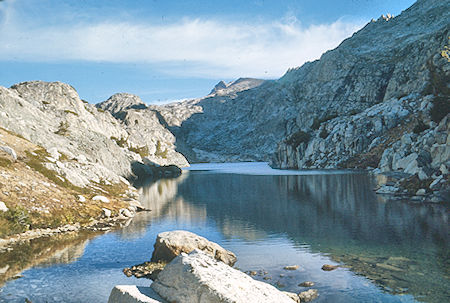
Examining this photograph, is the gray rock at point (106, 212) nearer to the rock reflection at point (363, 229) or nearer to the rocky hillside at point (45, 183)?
the rocky hillside at point (45, 183)

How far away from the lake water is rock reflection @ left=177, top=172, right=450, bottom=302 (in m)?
0.08

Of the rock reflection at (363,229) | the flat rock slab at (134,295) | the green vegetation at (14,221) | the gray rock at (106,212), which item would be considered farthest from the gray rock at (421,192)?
the green vegetation at (14,221)

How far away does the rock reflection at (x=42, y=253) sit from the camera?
2312cm

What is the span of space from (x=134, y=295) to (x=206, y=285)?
9.97ft

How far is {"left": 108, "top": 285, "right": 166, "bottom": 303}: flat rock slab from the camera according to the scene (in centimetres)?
1366

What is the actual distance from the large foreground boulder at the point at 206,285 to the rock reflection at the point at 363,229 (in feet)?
30.2

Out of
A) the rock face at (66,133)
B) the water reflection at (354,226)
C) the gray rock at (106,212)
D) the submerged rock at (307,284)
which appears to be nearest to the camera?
the submerged rock at (307,284)

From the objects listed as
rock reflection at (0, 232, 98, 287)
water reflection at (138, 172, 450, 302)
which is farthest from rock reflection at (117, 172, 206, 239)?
rock reflection at (0, 232, 98, 287)

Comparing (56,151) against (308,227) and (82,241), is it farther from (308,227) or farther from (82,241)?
(308,227)

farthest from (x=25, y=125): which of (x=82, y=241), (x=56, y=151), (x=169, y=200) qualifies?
(x=82, y=241)

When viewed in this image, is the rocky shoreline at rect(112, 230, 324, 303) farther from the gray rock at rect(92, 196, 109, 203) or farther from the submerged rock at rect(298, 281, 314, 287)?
the gray rock at rect(92, 196, 109, 203)

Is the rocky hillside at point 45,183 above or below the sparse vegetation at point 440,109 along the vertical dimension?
below

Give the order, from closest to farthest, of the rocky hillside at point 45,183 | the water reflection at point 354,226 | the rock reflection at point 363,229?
the rock reflection at point 363,229, the water reflection at point 354,226, the rocky hillside at point 45,183

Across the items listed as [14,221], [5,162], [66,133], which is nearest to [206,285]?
[14,221]
